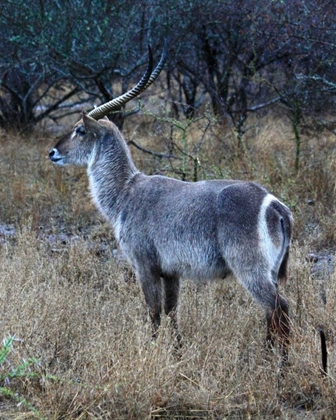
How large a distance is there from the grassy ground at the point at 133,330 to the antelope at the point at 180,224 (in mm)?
291

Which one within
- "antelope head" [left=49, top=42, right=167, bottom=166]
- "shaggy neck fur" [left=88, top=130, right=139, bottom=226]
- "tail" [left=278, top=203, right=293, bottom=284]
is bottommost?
"tail" [left=278, top=203, right=293, bottom=284]

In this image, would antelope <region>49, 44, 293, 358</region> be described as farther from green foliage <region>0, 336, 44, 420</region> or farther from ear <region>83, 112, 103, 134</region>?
green foliage <region>0, 336, 44, 420</region>

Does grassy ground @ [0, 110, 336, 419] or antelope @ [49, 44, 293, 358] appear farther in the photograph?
antelope @ [49, 44, 293, 358]

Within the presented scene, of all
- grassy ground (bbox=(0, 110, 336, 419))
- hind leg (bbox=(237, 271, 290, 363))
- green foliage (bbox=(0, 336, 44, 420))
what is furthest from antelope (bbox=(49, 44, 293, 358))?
green foliage (bbox=(0, 336, 44, 420))

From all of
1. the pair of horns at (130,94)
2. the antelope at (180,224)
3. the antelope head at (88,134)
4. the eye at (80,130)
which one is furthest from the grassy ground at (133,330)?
the pair of horns at (130,94)

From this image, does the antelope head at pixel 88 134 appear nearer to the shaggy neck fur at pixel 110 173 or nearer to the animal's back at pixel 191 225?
the shaggy neck fur at pixel 110 173

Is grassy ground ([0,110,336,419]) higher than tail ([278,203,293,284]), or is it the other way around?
tail ([278,203,293,284])

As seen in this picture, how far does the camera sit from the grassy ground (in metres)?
4.16

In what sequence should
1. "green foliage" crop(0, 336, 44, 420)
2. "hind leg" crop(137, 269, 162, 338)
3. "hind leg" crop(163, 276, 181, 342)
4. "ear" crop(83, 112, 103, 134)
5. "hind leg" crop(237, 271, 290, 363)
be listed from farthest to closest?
"ear" crop(83, 112, 103, 134) < "hind leg" crop(163, 276, 181, 342) < "hind leg" crop(137, 269, 162, 338) < "hind leg" crop(237, 271, 290, 363) < "green foliage" crop(0, 336, 44, 420)

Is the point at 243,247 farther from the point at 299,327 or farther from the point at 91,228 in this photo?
the point at 91,228

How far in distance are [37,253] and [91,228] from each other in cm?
148

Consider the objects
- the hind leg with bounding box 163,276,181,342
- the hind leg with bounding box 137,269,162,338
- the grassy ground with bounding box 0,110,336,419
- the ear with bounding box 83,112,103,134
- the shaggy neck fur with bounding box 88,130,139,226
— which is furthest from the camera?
the ear with bounding box 83,112,103,134

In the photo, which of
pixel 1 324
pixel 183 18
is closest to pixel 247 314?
pixel 1 324

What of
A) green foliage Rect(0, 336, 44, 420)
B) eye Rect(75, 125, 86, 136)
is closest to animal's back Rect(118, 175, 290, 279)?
eye Rect(75, 125, 86, 136)
